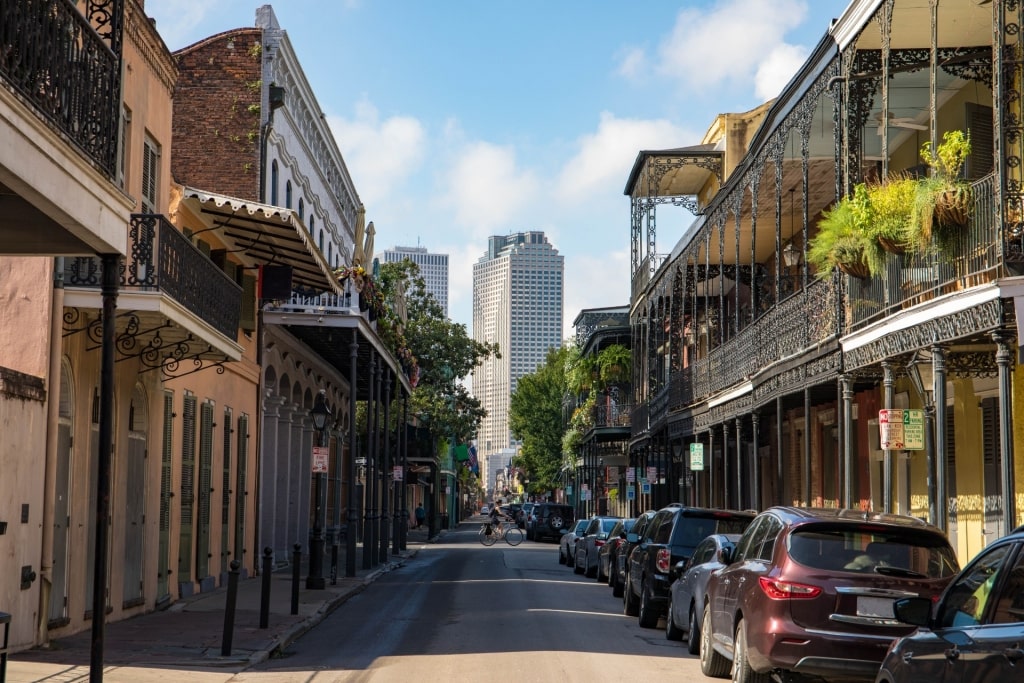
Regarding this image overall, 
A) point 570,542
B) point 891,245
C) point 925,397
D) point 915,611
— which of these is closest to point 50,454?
point 891,245

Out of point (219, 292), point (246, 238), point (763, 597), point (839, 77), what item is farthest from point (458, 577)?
point (763, 597)

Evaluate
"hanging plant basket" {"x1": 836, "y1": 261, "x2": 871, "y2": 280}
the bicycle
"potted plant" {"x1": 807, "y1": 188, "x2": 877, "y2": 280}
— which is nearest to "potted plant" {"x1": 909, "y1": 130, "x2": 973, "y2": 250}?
"potted plant" {"x1": 807, "y1": 188, "x2": 877, "y2": 280}

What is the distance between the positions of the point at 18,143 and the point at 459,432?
51.4 meters

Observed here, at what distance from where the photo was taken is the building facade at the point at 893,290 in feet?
47.1

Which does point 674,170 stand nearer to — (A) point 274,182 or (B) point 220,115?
(A) point 274,182

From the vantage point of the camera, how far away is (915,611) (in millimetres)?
7148

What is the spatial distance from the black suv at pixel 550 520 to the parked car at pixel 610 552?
27973 mm

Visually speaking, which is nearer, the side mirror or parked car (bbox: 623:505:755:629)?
the side mirror

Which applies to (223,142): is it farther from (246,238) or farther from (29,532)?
(29,532)

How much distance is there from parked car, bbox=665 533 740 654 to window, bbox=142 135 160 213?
867 cm

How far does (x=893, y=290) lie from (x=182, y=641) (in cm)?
953

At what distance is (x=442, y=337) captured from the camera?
57562 mm

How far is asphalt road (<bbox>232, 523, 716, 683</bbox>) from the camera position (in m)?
13.1

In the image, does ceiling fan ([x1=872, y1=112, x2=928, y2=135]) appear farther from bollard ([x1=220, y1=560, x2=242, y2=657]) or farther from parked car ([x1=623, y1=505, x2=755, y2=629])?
bollard ([x1=220, y1=560, x2=242, y2=657])
